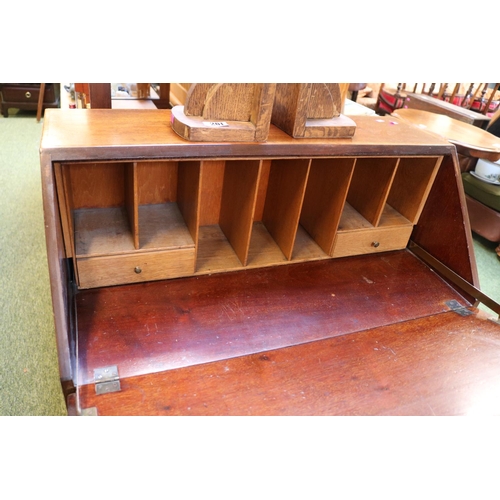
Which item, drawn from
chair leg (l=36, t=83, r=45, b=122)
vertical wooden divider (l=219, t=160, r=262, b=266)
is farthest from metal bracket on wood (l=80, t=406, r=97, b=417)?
chair leg (l=36, t=83, r=45, b=122)

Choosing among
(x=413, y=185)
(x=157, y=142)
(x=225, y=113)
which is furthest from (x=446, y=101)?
(x=157, y=142)

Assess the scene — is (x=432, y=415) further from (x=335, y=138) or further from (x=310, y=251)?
(x=335, y=138)

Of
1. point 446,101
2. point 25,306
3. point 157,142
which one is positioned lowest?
point 25,306

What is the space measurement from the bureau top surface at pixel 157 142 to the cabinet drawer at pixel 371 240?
0.30 m

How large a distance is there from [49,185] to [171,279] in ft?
1.46

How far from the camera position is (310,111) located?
120cm

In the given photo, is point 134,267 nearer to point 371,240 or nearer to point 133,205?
point 133,205

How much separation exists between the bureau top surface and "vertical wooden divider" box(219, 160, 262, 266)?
10cm

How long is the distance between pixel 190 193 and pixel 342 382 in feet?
2.13

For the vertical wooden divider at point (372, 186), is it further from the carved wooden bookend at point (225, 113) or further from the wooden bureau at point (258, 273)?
the carved wooden bookend at point (225, 113)

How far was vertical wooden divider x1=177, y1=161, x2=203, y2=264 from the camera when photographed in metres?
1.14

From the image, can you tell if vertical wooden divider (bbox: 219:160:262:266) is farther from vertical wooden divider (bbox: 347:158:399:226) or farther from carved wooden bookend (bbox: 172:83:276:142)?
vertical wooden divider (bbox: 347:158:399:226)

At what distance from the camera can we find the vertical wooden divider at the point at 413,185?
1429 mm

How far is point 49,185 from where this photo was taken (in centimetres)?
93
